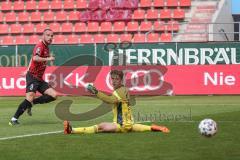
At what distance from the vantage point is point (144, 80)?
86.3 ft

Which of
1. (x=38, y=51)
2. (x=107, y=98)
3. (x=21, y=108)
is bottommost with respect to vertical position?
(x=21, y=108)

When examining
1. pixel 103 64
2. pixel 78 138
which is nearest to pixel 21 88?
pixel 103 64

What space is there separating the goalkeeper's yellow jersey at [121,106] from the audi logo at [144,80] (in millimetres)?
14720

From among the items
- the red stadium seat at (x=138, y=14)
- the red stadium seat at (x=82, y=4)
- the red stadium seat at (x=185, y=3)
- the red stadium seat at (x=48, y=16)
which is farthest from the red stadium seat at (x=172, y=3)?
the red stadium seat at (x=48, y=16)

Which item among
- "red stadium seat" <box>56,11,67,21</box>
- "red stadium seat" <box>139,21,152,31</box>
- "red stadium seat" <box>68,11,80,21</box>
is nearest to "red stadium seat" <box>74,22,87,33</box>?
"red stadium seat" <box>68,11,80,21</box>

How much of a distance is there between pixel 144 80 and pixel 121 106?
15.2m

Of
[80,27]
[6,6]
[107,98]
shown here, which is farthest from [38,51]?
[6,6]

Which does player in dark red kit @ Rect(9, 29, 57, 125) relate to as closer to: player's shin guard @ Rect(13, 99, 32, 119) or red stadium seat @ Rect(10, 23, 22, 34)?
player's shin guard @ Rect(13, 99, 32, 119)

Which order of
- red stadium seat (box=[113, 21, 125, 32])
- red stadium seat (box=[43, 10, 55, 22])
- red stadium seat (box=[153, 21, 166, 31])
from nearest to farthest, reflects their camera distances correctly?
red stadium seat (box=[153, 21, 166, 31]), red stadium seat (box=[113, 21, 125, 32]), red stadium seat (box=[43, 10, 55, 22])

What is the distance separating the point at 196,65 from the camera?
27.3 metres

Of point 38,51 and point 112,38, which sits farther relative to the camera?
point 112,38

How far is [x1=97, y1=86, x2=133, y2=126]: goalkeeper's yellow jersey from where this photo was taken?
11.1 m

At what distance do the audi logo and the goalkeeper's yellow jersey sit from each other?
14720 millimetres

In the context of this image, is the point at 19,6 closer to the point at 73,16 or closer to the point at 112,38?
the point at 73,16
